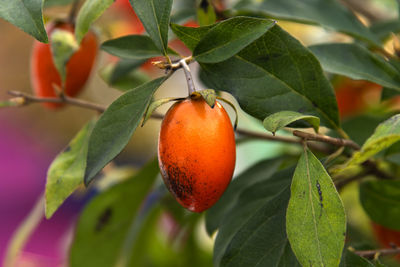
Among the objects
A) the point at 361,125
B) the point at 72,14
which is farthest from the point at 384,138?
the point at 72,14

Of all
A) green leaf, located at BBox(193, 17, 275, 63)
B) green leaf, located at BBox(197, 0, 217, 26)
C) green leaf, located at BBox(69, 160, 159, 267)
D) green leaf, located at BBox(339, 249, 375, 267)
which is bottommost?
green leaf, located at BBox(69, 160, 159, 267)

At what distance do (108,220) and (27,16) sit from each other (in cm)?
36

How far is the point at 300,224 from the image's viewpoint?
1.08ft

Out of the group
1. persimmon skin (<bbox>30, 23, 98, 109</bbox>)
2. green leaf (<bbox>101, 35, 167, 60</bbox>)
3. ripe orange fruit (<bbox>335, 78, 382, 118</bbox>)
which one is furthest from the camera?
ripe orange fruit (<bbox>335, 78, 382, 118</bbox>)

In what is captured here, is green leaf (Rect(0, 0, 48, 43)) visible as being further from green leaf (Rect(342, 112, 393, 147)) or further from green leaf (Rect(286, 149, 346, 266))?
green leaf (Rect(342, 112, 393, 147))

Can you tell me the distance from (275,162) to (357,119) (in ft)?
0.40

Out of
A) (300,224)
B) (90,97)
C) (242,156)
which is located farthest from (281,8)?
(90,97)

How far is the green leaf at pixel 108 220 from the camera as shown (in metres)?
0.63

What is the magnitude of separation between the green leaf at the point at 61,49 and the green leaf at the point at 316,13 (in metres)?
0.19

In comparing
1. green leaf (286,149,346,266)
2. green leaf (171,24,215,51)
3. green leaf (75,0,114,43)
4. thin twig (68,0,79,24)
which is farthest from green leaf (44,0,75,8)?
green leaf (286,149,346,266)

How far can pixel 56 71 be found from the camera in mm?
540

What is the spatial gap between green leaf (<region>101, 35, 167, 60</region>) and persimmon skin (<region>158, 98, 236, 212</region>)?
0.29ft

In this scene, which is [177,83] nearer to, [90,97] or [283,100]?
[90,97]

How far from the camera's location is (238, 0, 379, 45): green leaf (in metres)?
0.52
